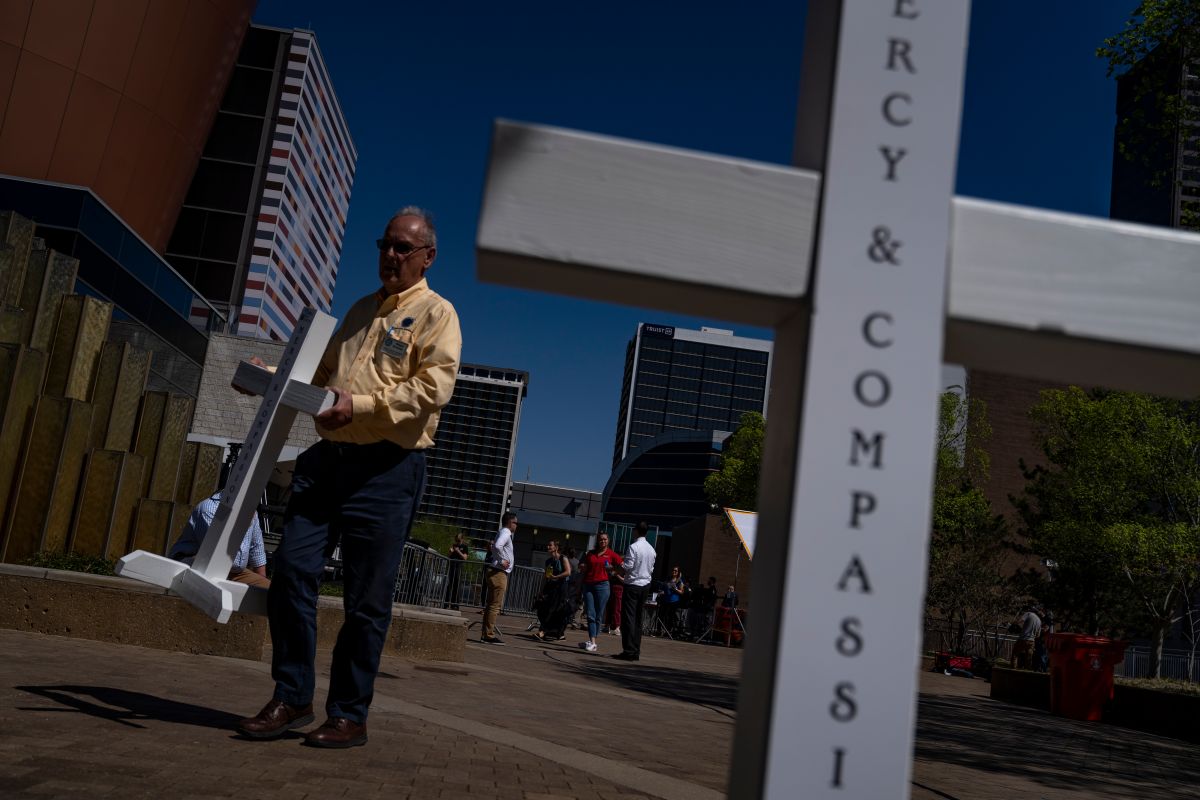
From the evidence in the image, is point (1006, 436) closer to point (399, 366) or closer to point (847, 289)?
point (399, 366)

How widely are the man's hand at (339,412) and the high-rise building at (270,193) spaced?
12.5 feet

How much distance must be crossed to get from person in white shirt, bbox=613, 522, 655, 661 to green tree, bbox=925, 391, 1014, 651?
20.6 m

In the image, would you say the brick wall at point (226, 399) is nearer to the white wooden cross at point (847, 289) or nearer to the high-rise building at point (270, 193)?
the high-rise building at point (270, 193)

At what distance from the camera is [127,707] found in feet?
14.1

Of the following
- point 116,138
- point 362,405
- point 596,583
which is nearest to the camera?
point 362,405

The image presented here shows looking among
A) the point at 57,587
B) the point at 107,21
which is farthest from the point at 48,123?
the point at 57,587

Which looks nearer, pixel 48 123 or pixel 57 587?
pixel 57 587

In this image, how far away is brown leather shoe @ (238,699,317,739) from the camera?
12.7ft

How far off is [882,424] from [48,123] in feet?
91.9

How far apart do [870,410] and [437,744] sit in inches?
147

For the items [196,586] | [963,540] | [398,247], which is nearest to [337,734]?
[196,586]

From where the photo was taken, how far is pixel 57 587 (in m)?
7.18

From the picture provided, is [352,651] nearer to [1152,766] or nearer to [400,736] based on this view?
[400,736]

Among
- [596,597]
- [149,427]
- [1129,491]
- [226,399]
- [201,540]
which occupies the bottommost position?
[596,597]
